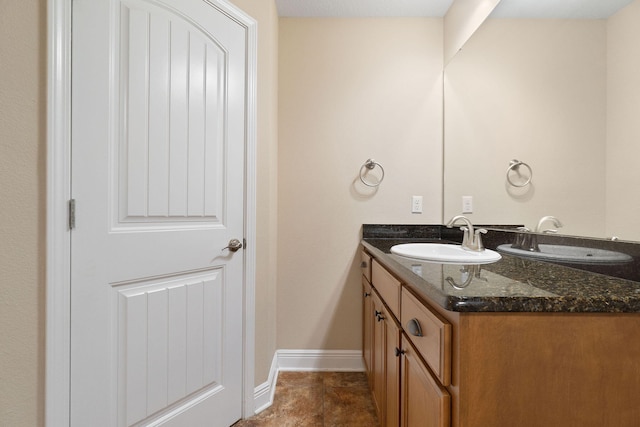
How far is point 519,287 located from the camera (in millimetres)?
633

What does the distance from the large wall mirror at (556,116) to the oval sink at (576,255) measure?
59 mm

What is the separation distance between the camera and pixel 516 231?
1.21 meters

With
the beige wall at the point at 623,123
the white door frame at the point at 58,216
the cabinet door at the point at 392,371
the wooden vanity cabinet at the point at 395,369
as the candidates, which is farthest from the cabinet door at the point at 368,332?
the white door frame at the point at 58,216

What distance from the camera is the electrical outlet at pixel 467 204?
5.22 ft

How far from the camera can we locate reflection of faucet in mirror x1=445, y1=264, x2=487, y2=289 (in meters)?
0.65

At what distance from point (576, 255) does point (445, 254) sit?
525mm

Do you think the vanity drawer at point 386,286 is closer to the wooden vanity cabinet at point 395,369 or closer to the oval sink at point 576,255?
the wooden vanity cabinet at point 395,369

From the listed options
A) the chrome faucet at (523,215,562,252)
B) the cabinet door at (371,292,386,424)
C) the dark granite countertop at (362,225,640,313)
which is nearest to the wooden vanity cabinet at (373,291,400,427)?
the cabinet door at (371,292,386,424)

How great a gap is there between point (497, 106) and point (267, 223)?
1.37 metres

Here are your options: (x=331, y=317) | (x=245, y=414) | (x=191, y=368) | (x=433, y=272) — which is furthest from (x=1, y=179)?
(x=331, y=317)

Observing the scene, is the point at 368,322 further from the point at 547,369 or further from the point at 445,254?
the point at 547,369

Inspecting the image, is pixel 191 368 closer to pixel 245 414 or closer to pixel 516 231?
pixel 245 414

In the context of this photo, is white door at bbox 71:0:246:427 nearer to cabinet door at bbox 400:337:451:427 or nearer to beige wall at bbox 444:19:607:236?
cabinet door at bbox 400:337:451:427

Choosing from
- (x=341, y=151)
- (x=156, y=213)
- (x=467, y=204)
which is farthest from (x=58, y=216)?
(x=467, y=204)
